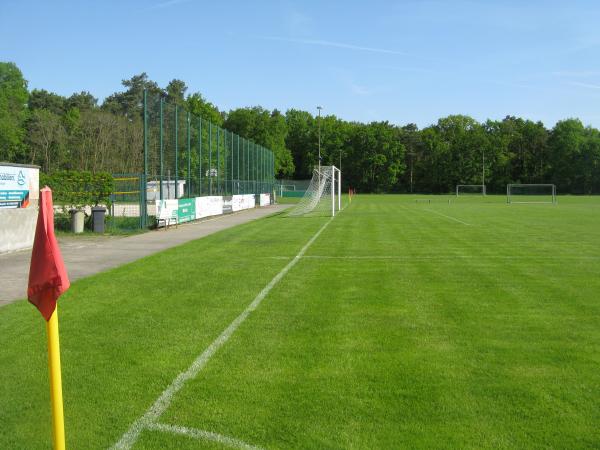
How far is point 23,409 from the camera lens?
500 cm

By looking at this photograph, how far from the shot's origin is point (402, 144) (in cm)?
11575

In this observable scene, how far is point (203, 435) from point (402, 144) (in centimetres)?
11426

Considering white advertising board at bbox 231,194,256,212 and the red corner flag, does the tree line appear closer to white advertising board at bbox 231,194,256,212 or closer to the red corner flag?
white advertising board at bbox 231,194,256,212

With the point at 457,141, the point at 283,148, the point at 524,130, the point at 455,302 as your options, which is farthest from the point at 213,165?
the point at 524,130

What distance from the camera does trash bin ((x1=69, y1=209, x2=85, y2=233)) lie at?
2298cm

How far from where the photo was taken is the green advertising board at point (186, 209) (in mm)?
28109

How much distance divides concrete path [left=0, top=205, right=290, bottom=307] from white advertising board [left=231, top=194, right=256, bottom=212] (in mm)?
16245

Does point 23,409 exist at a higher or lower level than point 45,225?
lower

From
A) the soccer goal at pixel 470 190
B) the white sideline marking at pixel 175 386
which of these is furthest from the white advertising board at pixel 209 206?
the soccer goal at pixel 470 190

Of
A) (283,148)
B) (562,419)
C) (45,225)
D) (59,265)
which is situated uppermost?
(283,148)

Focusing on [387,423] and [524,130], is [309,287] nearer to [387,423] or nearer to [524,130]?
[387,423]

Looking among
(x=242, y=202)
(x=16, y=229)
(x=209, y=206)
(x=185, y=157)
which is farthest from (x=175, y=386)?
(x=242, y=202)

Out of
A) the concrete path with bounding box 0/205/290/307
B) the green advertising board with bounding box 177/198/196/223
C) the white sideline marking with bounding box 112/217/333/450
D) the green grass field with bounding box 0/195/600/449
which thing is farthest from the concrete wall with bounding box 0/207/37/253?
the green advertising board with bounding box 177/198/196/223

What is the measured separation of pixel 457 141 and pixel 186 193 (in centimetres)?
8954
